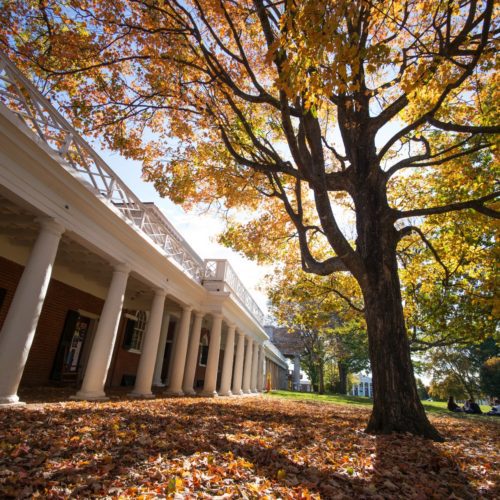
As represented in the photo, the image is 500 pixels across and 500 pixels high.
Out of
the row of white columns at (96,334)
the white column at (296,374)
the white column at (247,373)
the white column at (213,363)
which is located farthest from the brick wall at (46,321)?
the white column at (296,374)

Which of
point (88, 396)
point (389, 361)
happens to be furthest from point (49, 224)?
point (389, 361)

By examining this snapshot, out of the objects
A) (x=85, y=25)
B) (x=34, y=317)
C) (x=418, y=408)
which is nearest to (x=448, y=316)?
(x=418, y=408)

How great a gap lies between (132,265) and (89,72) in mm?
5598

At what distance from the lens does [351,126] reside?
29.6 ft

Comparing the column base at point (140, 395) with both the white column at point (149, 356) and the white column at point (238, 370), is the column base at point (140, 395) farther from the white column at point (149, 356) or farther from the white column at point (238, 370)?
the white column at point (238, 370)

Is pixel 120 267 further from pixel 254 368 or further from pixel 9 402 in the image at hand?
pixel 254 368

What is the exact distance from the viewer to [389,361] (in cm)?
718

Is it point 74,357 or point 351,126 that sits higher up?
point 351,126

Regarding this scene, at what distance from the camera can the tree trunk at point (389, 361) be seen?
692 centimetres

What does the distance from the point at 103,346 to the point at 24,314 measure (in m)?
3.09

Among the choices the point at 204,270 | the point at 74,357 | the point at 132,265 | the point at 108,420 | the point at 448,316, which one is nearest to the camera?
the point at 108,420

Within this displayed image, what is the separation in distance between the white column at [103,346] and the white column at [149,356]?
2.52m

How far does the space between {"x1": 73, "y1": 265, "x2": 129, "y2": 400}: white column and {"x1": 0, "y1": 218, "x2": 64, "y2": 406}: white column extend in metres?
2.56

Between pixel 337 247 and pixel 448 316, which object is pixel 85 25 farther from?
pixel 448 316
